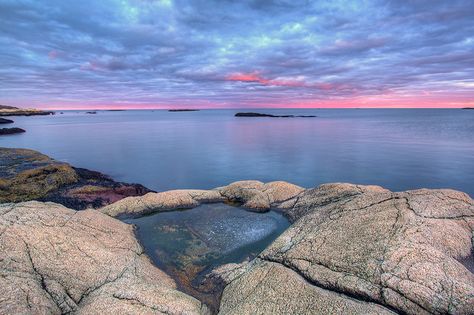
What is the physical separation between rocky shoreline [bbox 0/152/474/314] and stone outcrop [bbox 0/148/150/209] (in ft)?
25.9

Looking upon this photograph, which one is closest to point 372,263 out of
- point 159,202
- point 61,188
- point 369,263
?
point 369,263

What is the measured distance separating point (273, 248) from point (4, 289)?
27.5 ft

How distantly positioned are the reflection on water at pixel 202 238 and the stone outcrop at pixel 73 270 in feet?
2.76

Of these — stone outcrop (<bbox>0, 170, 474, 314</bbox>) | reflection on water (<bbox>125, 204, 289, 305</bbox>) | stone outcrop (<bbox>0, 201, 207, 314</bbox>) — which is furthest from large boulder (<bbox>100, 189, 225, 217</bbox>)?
stone outcrop (<bbox>0, 201, 207, 314</bbox>)

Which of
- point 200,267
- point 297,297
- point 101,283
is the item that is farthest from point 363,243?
point 101,283

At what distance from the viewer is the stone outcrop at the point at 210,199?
17.7 meters

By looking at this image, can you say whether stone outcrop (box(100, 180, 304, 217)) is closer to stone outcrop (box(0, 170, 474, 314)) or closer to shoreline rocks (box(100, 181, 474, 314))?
stone outcrop (box(0, 170, 474, 314))

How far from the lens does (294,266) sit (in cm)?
986

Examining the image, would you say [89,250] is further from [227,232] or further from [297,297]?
[297,297]

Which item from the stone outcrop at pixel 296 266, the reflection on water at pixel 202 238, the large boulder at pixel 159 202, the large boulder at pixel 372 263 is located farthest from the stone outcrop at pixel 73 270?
the large boulder at pixel 159 202

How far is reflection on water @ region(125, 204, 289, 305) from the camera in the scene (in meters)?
11.8

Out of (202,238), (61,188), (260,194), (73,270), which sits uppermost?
(73,270)

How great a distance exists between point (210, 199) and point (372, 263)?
12.3 m

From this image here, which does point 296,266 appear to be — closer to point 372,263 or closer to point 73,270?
point 372,263
